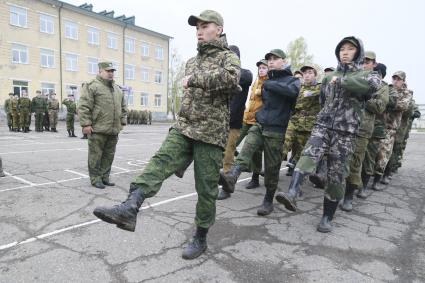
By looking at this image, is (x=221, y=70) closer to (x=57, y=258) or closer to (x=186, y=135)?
(x=186, y=135)

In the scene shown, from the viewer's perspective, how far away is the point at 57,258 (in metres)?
3.05

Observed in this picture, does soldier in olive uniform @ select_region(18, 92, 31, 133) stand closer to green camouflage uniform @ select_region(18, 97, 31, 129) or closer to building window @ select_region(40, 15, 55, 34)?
green camouflage uniform @ select_region(18, 97, 31, 129)

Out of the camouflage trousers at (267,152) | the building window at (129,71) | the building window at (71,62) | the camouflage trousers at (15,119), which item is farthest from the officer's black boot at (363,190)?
the building window at (129,71)

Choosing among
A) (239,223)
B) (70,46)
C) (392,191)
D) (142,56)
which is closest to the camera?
(239,223)

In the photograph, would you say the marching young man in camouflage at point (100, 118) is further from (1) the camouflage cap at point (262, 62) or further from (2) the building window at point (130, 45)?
(2) the building window at point (130, 45)

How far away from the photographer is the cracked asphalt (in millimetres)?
2916

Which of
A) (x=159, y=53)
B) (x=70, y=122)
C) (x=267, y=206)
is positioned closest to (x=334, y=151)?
(x=267, y=206)

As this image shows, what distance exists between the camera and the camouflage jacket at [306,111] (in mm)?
5859

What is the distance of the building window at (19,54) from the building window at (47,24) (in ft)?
8.26

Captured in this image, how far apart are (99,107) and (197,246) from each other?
329 centimetres

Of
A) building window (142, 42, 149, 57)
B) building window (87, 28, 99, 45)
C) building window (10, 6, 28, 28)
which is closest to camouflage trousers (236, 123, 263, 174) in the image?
building window (10, 6, 28, 28)

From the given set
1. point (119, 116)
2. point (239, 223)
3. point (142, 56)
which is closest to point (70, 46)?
point (142, 56)

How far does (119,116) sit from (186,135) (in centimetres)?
311

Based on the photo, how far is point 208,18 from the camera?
3.11 meters
